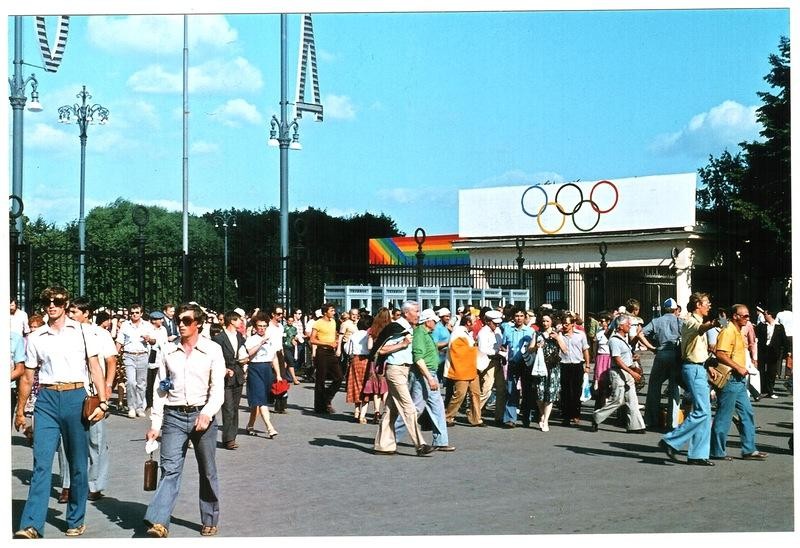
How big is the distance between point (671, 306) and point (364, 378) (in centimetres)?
443

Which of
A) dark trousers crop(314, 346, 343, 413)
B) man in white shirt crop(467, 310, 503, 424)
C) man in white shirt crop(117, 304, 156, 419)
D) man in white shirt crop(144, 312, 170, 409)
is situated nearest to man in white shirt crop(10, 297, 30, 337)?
man in white shirt crop(144, 312, 170, 409)

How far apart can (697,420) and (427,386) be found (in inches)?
127

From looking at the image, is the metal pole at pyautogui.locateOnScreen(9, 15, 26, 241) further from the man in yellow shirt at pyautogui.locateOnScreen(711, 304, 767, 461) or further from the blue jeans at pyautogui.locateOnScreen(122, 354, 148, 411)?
the man in yellow shirt at pyautogui.locateOnScreen(711, 304, 767, 461)

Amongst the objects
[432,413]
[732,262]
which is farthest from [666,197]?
[432,413]

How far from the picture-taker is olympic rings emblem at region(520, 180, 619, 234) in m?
41.8

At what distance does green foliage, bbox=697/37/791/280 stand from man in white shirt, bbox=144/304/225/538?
2536cm

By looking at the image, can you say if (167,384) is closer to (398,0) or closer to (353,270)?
(398,0)

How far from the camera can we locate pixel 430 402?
41.9 feet

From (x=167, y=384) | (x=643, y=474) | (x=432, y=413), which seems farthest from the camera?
(x=432, y=413)

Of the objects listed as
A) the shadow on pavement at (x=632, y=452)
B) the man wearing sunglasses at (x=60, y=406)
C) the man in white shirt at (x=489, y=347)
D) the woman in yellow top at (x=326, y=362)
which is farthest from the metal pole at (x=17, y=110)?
the man wearing sunglasses at (x=60, y=406)

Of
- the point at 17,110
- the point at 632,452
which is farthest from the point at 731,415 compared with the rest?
the point at 17,110

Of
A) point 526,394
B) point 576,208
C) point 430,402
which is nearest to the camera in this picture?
point 430,402

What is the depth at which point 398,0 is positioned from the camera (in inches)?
326

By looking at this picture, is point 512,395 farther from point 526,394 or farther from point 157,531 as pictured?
point 157,531
